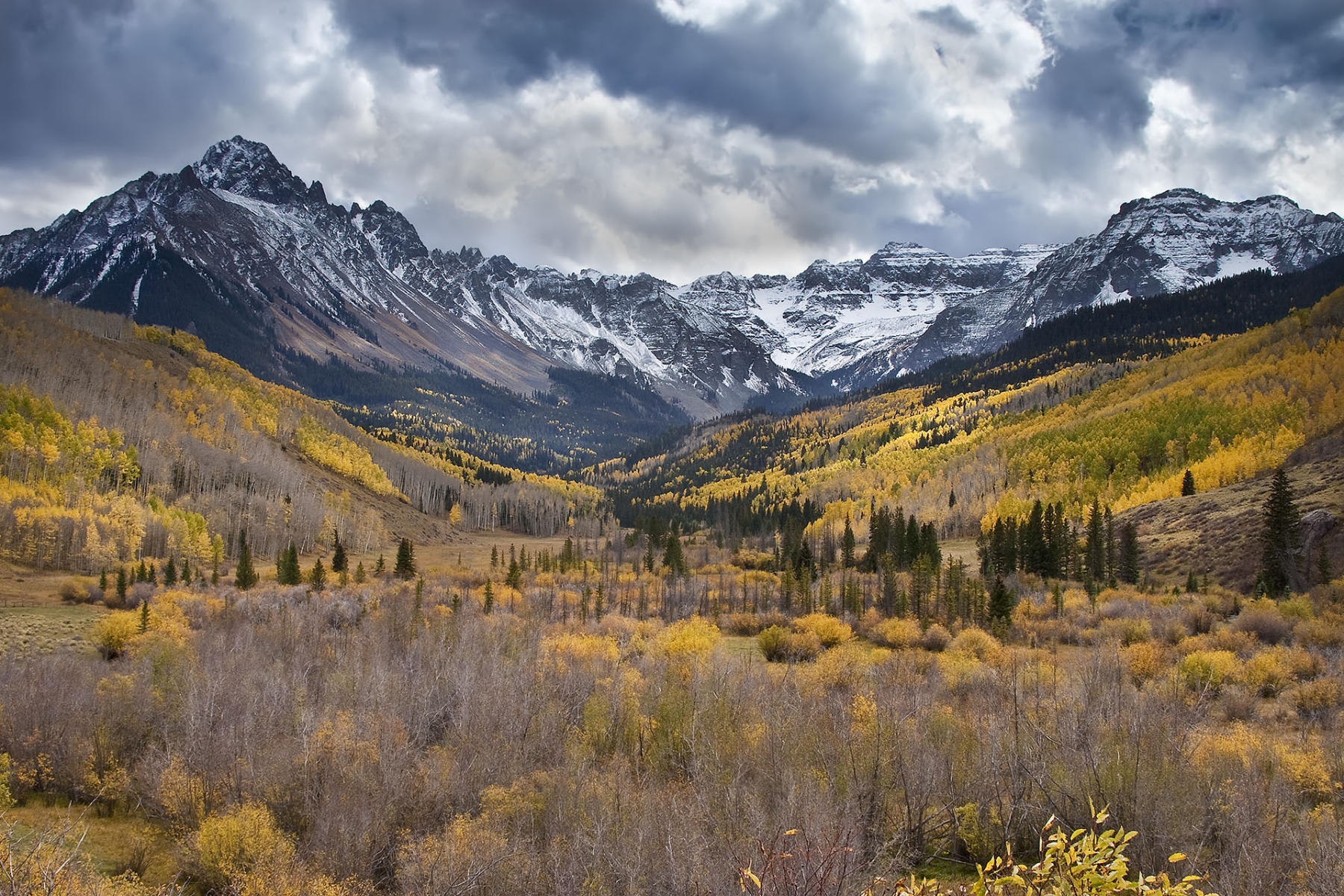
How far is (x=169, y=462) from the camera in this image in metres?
A: 115

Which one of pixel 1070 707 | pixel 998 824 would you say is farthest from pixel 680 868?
pixel 1070 707

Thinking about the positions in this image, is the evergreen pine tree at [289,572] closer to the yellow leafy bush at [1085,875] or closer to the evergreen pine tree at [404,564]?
the evergreen pine tree at [404,564]

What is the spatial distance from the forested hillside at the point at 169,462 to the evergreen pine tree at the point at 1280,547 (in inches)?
4596

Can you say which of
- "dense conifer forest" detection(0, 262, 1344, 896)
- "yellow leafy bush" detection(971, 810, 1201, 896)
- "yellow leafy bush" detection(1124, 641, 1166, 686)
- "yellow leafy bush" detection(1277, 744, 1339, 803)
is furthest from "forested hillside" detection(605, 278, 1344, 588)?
"yellow leafy bush" detection(971, 810, 1201, 896)

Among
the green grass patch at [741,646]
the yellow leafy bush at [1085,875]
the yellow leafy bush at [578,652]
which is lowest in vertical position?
the green grass patch at [741,646]

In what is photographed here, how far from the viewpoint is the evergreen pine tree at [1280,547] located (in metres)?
54.9

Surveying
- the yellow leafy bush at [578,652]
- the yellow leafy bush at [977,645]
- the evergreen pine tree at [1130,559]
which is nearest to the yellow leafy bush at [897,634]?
the yellow leafy bush at [977,645]

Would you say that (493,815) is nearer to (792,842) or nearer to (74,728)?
(792,842)

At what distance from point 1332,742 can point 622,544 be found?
135 m

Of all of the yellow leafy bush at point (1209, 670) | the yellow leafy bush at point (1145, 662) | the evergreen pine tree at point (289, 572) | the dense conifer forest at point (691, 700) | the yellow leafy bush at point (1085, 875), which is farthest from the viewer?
the evergreen pine tree at point (289, 572)

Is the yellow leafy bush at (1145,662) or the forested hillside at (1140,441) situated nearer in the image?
the yellow leafy bush at (1145,662)

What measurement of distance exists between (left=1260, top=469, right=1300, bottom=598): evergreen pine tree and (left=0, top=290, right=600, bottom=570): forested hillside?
383ft

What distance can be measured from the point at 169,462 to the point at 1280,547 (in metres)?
147

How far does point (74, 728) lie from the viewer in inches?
1096
